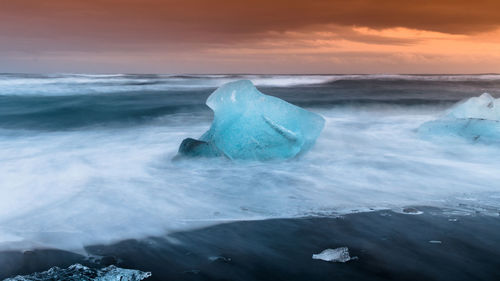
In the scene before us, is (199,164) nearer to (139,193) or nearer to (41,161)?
(139,193)

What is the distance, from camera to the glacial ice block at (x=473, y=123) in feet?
17.9

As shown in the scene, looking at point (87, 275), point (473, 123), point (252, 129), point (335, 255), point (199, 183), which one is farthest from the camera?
point (473, 123)

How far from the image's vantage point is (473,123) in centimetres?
554

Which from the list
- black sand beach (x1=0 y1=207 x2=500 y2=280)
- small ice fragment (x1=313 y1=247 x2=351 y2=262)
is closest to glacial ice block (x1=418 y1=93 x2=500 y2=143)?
black sand beach (x1=0 y1=207 x2=500 y2=280)

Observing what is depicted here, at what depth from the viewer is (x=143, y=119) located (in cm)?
900

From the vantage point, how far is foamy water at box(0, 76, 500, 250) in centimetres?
285

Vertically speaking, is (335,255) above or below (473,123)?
below

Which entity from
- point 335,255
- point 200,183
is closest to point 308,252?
point 335,255

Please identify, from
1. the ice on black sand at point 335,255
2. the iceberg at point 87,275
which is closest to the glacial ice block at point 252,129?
the ice on black sand at point 335,255

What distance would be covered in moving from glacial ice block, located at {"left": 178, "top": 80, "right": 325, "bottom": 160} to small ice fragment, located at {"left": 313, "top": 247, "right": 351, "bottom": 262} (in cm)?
218

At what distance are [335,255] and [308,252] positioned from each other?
0.46 feet

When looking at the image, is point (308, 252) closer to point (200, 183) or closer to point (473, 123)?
point (200, 183)

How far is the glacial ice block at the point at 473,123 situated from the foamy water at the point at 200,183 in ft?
0.86

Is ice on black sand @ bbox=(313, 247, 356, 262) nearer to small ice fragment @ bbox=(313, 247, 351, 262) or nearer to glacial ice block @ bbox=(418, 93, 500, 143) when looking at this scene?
small ice fragment @ bbox=(313, 247, 351, 262)
